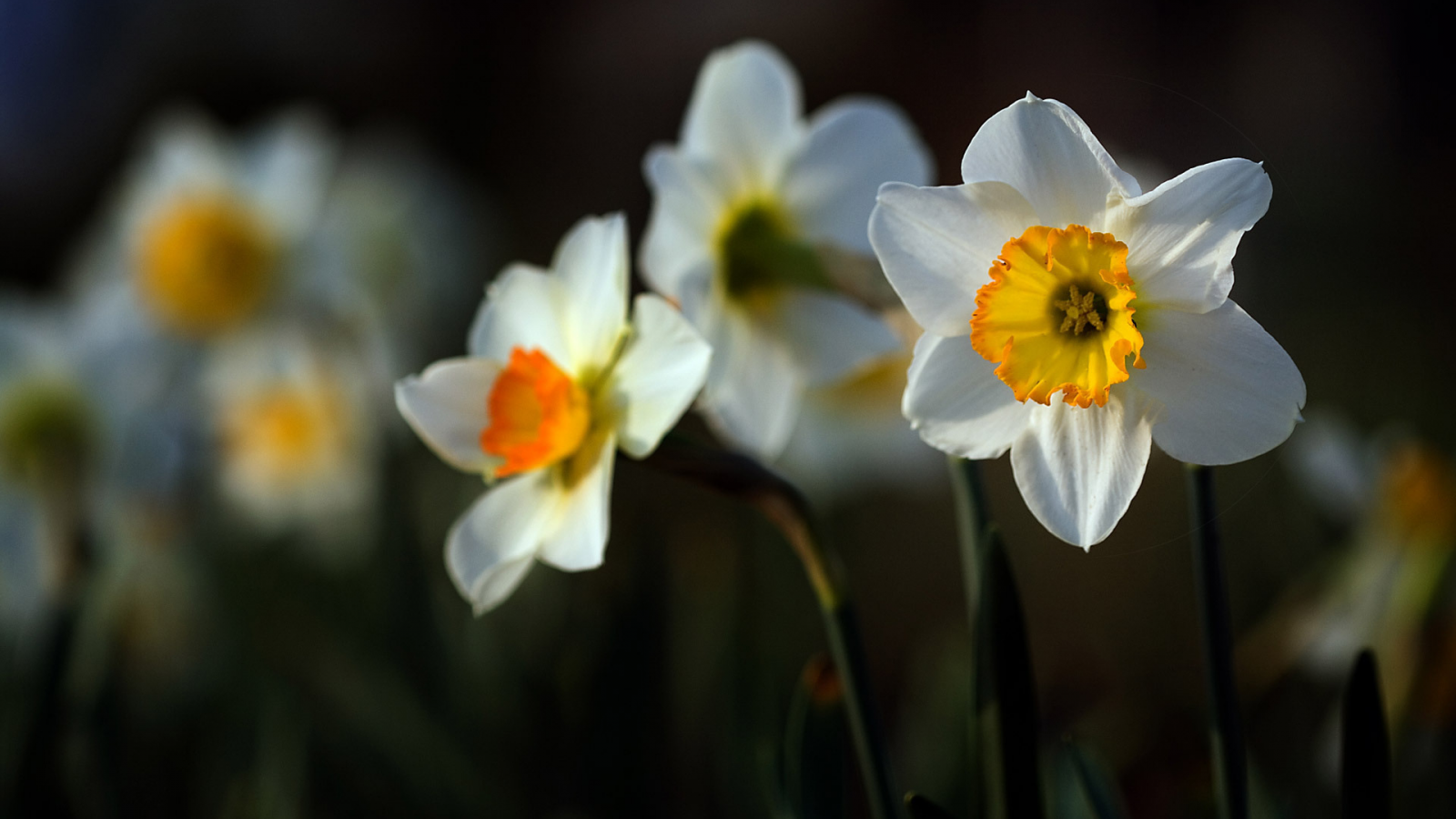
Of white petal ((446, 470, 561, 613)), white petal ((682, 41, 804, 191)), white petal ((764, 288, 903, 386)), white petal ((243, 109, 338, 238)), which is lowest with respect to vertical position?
white petal ((446, 470, 561, 613))

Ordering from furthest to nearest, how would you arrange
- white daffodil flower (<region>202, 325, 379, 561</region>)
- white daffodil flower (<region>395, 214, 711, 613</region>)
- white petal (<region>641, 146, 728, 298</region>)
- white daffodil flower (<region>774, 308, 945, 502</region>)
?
1. white daffodil flower (<region>202, 325, 379, 561</region>)
2. white daffodil flower (<region>774, 308, 945, 502</region>)
3. white petal (<region>641, 146, 728, 298</region>)
4. white daffodil flower (<region>395, 214, 711, 613</region>)

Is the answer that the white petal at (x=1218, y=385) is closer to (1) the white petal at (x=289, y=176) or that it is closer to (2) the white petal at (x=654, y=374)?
(2) the white petal at (x=654, y=374)

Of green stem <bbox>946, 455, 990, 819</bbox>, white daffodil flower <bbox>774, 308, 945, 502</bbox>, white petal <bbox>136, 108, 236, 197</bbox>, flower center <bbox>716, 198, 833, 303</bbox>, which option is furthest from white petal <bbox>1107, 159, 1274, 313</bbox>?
white petal <bbox>136, 108, 236, 197</bbox>

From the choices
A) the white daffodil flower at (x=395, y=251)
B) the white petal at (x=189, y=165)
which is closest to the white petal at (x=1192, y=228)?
the white daffodil flower at (x=395, y=251)

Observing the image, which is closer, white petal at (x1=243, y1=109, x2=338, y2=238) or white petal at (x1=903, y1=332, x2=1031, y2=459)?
white petal at (x1=903, y1=332, x2=1031, y2=459)

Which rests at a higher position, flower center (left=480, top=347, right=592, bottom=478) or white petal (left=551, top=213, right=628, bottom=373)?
white petal (left=551, top=213, right=628, bottom=373)

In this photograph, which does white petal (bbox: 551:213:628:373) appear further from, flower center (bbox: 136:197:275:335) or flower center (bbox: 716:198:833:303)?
flower center (bbox: 136:197:275:335)

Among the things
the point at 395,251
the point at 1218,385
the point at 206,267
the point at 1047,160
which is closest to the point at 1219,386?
the point at 1218,385
